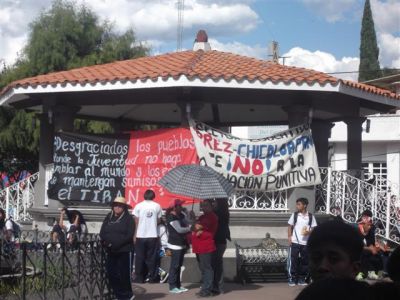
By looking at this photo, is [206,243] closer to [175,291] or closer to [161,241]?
[175,291]

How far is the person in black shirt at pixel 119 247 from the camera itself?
10383 millimetres

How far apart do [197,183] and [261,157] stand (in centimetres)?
245

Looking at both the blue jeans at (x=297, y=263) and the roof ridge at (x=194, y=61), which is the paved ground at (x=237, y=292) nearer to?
the blue jeans at (x=297, y=263)

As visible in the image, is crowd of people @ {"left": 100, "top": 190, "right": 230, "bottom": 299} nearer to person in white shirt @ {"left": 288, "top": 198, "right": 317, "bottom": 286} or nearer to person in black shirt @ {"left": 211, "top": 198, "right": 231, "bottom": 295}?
person in black shirt @ {"left": 211, "top": 198, "right": 231, "bottom": 295}

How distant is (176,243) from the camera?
474 inches

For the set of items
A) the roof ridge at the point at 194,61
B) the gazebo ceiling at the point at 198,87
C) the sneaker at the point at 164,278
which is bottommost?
the sneaker at the point at 164,278

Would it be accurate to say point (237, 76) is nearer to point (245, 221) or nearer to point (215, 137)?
point (215, 137)

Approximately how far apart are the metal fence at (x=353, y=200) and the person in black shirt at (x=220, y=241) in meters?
3.17

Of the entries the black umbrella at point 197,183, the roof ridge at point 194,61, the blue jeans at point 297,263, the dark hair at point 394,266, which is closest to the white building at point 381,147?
the roof ridge at point 194,61

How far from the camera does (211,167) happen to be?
43.9 ft

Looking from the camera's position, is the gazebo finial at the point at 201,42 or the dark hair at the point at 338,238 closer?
the dark hair at the point at 338,238

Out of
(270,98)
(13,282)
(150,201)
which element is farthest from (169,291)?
(270,98)

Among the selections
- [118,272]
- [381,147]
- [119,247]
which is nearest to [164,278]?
[118,272]

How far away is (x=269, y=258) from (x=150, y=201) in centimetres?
251
